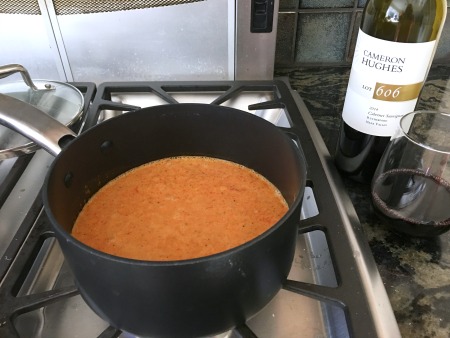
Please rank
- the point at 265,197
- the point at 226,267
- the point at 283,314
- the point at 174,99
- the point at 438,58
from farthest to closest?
1. the point at 438,58
2. the point at 174,99
3. the point at 265,197
4. the point at 283,314
5. the point at 226,267

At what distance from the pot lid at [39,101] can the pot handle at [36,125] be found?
0.07 meters

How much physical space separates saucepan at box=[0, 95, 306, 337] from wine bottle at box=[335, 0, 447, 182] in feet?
0.39

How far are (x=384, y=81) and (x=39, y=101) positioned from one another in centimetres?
46

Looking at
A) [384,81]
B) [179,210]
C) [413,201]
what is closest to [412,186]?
[413,201]

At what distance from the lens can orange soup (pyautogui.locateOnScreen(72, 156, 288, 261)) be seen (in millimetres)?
435

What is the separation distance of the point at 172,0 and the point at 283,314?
0.45 meters

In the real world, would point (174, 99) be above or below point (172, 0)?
below

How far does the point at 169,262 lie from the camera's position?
28 centimetres

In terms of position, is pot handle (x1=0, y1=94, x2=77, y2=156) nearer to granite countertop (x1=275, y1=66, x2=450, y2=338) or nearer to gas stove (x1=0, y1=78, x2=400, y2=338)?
gas stove (x1=0, y1=78, x2=400, y2=338)

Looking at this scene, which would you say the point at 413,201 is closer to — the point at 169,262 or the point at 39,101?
the point at 169,262

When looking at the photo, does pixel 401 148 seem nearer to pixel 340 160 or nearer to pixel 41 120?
pixel 340 160

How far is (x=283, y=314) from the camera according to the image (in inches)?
16.3

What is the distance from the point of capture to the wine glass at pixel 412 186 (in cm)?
45

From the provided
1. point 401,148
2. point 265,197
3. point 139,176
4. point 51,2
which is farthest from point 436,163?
point 51,2
